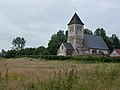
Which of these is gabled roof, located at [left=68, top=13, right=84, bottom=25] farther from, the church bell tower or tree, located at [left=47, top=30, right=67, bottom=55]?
tree, located at [left=47, top=30, right=67, bottom=55]

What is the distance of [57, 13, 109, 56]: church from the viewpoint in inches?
4114

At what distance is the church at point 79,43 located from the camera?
4114 inches

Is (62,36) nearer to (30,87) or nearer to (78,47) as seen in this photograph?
(78,47)

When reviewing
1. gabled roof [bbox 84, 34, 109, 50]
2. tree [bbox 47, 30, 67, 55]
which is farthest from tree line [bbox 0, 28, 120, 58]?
gabled roof [bbox 84, 34, 109, 50]

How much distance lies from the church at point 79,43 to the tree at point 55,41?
13.0 feet

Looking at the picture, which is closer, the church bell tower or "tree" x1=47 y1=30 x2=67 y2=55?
the church bell tower

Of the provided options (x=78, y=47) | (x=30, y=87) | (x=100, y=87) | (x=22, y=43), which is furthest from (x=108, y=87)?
(x=22, y=43)

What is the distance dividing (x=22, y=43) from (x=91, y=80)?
153 metres

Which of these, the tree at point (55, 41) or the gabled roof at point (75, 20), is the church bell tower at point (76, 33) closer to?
the gabled roof at point (75, 20)

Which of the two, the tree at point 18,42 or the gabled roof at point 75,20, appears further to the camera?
the tree at point 18,42

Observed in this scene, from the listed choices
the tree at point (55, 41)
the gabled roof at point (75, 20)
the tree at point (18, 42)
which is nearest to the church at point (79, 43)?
the gabled roof at point (75, 20)

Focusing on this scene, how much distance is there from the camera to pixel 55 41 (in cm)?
12062

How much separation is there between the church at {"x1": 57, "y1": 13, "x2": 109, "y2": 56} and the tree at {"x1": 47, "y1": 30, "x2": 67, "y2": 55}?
395cm

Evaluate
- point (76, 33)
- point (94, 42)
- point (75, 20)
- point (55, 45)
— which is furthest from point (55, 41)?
point (94, 42)
